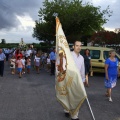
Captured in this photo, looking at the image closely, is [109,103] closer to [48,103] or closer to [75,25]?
[48,103]

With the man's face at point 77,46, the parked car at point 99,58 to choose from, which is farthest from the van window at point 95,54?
the man's face at point 77,46

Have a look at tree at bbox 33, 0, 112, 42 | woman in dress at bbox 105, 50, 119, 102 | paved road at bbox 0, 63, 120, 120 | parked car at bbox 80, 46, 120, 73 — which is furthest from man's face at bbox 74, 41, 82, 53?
tree at bbox 33, 0, 112, 42

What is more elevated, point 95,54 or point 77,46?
point 77,46

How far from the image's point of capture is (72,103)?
5.80 m

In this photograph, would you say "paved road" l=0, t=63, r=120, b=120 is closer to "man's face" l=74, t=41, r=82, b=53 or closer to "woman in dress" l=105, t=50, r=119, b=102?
"woman in dress" l=105, t=50, r=119, b=102

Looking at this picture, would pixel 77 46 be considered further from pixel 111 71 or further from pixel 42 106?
pixel 111 71

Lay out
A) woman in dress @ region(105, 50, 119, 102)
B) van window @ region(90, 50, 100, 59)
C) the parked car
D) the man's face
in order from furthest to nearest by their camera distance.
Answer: van window @ region(90, 50, 100, 59) → the parked car → woman in dress @ region(105, 50, 119, 102) → the man's face

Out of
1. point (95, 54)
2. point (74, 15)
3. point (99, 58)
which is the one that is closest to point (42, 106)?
point (99, 58)

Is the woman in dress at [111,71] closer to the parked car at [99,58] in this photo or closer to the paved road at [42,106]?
the paved road at [42,106]

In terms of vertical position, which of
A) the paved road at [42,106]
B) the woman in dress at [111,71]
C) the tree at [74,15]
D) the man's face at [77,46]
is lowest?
the paved road at [42,106]

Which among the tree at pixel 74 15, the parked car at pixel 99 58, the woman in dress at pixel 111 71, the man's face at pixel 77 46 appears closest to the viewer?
the man's face at pixel 77 46

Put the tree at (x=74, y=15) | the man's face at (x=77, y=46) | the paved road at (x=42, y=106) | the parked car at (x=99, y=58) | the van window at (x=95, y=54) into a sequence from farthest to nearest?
the tree at (x=74, y=15)
the van window at (x=95, y=54)
the parked car at (x=99, y=58)
the paved road at (x=42, y=106)
the man's face at (x=77, y=46)

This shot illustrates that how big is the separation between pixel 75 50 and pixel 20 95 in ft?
12.1

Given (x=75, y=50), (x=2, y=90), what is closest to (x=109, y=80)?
(x=75, y=50)
